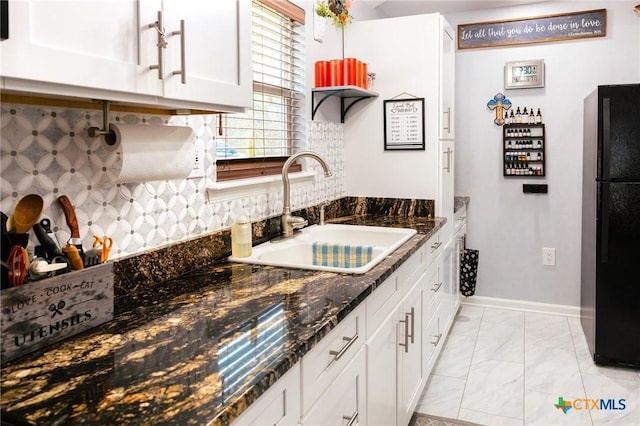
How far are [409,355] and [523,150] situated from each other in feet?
7.49

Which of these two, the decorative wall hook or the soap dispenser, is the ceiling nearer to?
the decorative wall hook

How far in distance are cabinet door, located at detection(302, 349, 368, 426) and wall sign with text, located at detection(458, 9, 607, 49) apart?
3142 mm

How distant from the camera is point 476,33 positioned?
154 inches

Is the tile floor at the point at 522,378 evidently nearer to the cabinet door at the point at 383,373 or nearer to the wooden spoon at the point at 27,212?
the cabinet door at the point at 383,373

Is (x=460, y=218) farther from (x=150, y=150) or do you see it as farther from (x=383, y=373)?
(x=150, y=150)

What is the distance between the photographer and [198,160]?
181cm

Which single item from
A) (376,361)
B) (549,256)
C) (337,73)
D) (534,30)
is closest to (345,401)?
(376,361)

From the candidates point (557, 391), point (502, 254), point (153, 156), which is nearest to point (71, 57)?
point (153, 156)

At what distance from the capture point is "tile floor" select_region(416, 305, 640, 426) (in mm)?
2459

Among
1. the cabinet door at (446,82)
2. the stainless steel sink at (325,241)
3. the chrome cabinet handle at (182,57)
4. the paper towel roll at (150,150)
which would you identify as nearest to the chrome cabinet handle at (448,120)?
the cabinet door at (446,82)

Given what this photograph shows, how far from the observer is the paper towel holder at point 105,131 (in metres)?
1.28

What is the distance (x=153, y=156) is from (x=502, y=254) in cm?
330

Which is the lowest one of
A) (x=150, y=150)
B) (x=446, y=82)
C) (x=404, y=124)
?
(x=150, y=150)

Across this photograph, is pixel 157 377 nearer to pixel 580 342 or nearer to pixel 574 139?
pixel 580 342
